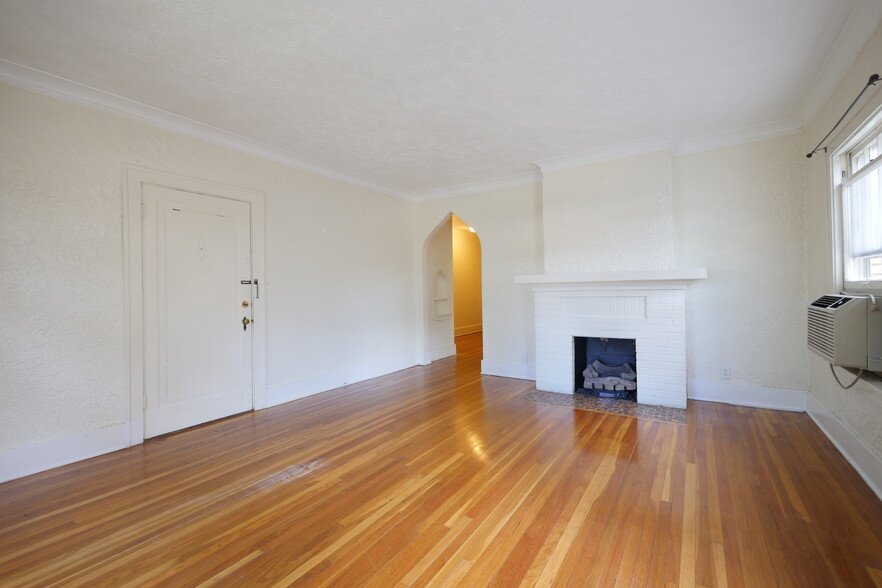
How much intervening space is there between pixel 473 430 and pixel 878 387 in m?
2.45

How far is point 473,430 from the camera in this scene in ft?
10.1

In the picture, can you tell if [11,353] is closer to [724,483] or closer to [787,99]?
[724,483]

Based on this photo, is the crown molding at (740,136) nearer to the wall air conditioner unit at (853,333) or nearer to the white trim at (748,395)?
the wall air conditioner unit at (853,333)

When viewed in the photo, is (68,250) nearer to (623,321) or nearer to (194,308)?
(194,308)

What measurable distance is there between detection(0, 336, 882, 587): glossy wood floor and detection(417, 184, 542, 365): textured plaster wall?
187 cm

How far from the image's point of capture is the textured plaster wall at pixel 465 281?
8.89m

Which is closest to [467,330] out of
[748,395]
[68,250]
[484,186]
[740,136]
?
[484,186]

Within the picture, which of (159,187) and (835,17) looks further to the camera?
(159,187)

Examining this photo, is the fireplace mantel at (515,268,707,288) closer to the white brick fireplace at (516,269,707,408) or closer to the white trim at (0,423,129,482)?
the white brick fireplace at (516,269,707,408)

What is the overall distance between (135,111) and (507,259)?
4.00 m

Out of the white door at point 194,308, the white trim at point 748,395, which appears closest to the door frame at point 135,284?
the white door at point 194,308

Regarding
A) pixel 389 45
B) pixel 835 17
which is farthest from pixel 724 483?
pixel 389 45

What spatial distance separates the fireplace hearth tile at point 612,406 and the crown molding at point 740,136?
261 centimetres

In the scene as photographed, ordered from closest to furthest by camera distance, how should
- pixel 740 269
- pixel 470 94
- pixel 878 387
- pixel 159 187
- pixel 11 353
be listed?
pixel 878 387, pixel 11 353, pixel 470 94, pixel 159 187, pixel 740 269
